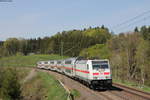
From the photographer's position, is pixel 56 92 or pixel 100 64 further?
pixel 56 92

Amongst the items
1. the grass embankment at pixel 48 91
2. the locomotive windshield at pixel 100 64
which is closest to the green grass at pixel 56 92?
the grass embankment at pixel 48 91

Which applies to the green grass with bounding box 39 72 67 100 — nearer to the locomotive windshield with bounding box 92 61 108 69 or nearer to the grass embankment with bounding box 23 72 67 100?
the grass embankment with bounding box 23 72 67 100

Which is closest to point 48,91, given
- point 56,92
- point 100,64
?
point 56,92

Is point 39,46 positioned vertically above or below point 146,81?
above

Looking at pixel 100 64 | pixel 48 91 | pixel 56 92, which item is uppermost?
pixel 100 64

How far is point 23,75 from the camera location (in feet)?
229

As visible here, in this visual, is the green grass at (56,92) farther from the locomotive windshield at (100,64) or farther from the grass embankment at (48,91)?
the locomotive windshield at (100,64)

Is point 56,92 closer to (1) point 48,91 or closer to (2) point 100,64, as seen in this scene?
(1) point 48,91

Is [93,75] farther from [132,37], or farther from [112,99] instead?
[132,37]

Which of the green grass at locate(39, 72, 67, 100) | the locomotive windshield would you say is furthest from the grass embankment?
the locomotive windshield

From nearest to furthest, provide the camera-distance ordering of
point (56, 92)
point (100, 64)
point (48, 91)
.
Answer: point (100, 64) < point (56, 92) < point (48, 91)

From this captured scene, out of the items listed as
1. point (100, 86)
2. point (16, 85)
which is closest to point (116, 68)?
point (16, 85)

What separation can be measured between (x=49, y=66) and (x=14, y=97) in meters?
41.0

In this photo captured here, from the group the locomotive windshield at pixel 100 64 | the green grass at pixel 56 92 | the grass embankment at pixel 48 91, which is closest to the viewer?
the green grass at pixel 56 92
